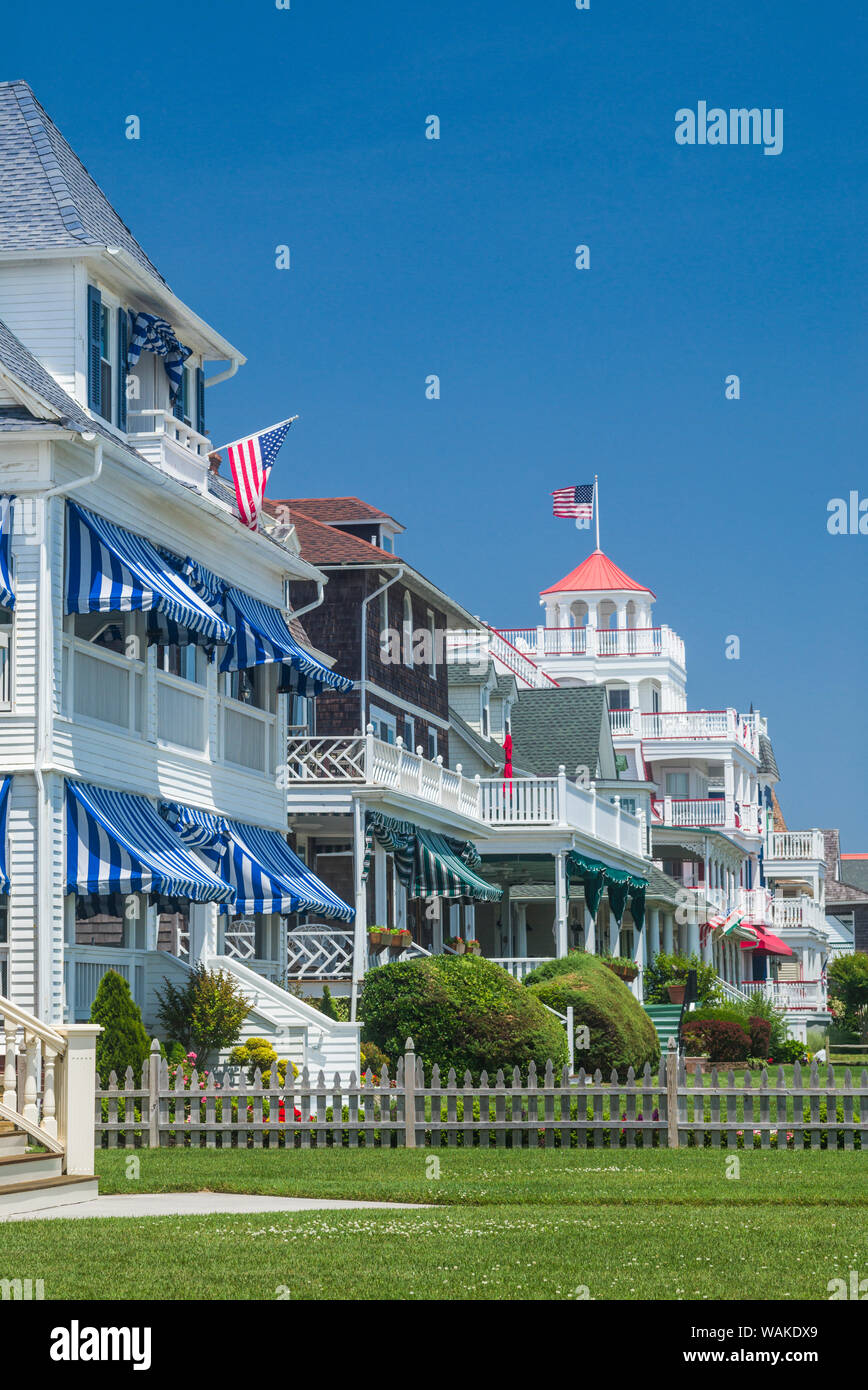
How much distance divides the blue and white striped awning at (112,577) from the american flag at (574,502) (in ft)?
118

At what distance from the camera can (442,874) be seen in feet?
114

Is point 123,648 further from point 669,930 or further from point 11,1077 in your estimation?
point 669,930

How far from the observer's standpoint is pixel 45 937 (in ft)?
67.9

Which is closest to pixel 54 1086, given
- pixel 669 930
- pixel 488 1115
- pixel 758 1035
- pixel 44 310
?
pixel 488 1115

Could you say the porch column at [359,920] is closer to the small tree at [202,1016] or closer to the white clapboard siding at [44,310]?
the small tree at [202,1016]

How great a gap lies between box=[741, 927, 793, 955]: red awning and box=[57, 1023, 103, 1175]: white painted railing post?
55805mm

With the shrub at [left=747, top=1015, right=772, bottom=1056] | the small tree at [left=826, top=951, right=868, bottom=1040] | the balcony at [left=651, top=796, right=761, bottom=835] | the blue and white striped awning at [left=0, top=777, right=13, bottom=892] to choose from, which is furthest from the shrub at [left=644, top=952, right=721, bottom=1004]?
the small tree at [left=826, top=951, right=868, bottom=1040]

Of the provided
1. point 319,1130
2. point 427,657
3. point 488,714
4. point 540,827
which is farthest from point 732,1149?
point 488,714

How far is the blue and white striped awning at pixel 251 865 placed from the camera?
24.4m

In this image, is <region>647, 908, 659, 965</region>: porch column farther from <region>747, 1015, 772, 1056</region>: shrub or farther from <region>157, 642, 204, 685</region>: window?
<region>157, 642, 204, 685</region>: window

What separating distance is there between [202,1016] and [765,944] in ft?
159

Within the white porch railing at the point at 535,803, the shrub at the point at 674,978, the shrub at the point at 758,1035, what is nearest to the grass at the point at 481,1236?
the white porch railing at the point at 535,803

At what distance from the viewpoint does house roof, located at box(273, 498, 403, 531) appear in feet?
133

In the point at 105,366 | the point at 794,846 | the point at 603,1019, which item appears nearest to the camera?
the point at 105,366
